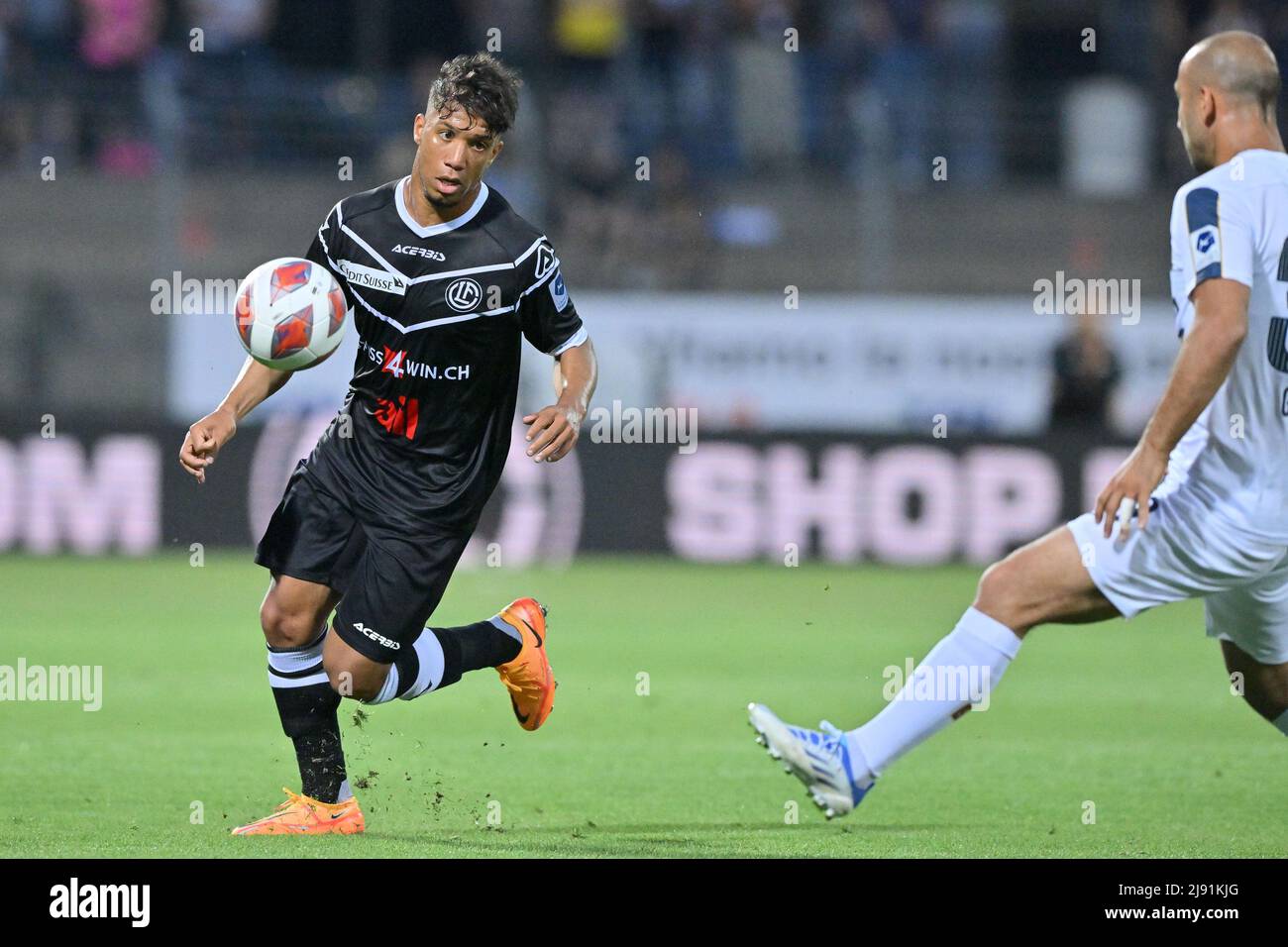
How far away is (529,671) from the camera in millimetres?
7020

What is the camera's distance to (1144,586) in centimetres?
536

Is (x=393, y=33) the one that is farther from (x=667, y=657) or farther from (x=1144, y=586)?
(x=1144, y=586)

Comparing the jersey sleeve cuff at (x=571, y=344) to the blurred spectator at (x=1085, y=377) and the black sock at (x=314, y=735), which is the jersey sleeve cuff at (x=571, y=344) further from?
the blurred spectator at (x=1085, y=377)

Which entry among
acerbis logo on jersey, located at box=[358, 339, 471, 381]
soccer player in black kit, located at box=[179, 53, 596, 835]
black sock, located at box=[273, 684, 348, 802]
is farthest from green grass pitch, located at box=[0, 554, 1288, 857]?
acerbis logo on jersey, located at box=[358, 339, 471, 381]

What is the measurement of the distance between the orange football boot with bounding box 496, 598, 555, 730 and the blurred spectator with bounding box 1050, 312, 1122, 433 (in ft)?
31.7

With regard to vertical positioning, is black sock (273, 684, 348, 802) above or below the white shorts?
below

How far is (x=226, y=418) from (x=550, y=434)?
38.1 inches

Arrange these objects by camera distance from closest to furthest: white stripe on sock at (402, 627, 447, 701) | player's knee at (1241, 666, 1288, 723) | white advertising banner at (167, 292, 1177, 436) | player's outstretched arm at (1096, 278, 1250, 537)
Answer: player's outstretched arm at (1096, 278, 1250, 537)
player's knee at (1241, 666, 1288, 723)
white stripe on sock at (402, 627, 447, 701)
white advertising banner at (167, 292, 1177, 436)

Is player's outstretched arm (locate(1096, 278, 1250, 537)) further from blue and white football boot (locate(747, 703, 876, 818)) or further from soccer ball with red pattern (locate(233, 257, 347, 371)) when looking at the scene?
soccer ball with red pattern (locate(233, 257, 347, 371))

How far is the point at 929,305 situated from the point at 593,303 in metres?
2.88

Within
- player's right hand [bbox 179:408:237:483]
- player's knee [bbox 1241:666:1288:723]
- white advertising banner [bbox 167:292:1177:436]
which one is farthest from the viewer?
white advertising banner [bbox 167:292:1177:436]

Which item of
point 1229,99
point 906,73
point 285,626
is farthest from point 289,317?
point 906,73

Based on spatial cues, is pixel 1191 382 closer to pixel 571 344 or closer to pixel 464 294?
pixel 571 344

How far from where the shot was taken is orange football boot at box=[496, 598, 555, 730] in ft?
23.0
